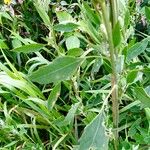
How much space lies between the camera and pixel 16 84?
5.41 feet

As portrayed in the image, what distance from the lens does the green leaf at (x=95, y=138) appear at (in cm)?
104

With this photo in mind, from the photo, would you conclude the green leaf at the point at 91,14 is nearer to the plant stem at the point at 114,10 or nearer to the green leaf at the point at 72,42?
the plant stem at the point at 114,10

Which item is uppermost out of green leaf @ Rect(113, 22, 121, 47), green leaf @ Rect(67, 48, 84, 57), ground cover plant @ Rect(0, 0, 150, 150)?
green leaf @ Rect(113, 22, 121, 47)

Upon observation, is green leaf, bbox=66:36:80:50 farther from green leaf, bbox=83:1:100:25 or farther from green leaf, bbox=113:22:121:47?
green leaf, bbox=113:22:121:47

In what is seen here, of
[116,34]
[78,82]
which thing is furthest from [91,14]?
[78,82]

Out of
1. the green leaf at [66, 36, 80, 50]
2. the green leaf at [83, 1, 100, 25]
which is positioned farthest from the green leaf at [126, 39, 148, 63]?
the green leaf at [66, 36, 80, 50]

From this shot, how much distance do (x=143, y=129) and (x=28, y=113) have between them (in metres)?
0.45

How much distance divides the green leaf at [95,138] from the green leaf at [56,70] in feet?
0.44

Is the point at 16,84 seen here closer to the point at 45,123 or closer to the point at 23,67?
the point at 45,123

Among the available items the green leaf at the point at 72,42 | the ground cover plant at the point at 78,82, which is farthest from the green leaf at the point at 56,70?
the green leaf at the point at 72,42

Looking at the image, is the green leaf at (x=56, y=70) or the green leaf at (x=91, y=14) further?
the green leaf at (x=91, y=14)

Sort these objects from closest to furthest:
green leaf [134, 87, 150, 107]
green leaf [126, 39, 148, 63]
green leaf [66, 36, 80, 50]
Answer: green leaf [134, 87, 150, 107], green leaf [126, 39, 148, 63], green leaf [66, 36, 80, 50]

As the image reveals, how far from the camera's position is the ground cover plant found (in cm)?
108

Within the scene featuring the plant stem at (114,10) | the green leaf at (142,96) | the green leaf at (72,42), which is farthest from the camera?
the green leaf at (72,42)
